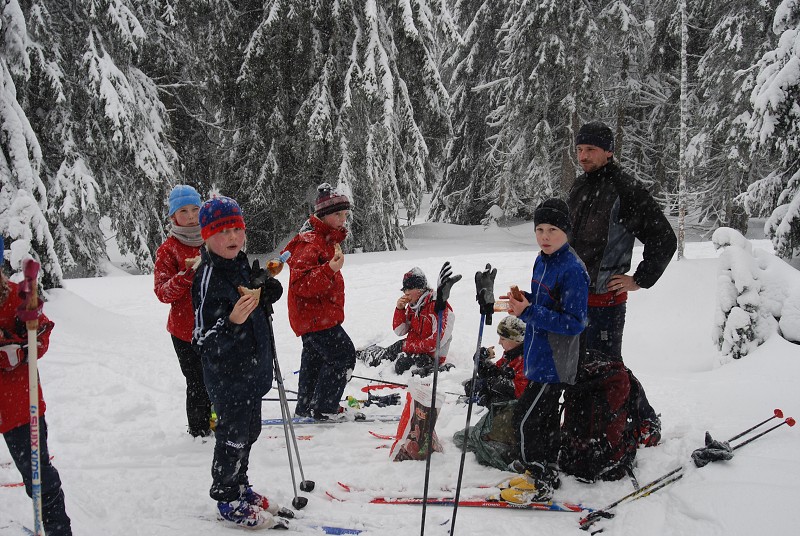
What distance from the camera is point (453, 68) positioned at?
22.5 meters

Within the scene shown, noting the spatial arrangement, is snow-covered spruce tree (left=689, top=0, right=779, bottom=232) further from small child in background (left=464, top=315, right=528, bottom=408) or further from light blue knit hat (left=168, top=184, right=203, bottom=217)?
light blue knit hat (left=168, top=184, right=203, bottom=217)

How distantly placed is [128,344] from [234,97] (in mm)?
10255

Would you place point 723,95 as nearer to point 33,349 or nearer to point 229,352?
point 229,352

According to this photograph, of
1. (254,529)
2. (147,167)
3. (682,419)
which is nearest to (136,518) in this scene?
(254,529)

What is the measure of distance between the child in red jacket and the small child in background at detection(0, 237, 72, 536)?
2.00m

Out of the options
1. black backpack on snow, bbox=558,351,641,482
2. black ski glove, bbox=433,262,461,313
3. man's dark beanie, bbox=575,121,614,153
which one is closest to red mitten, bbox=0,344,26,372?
black ski glove, bbox=433,262,461,313

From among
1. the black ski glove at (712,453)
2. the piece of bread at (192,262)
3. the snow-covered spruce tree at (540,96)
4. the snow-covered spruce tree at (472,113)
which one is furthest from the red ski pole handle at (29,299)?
the snow-covered spruce tree at (472,113)

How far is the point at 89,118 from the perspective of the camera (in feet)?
38.9

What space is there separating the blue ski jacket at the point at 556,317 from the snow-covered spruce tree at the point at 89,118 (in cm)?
1065

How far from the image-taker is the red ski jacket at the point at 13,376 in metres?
2.53

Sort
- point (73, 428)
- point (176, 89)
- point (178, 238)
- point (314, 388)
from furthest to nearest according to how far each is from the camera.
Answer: point (176, 89)
point (314, 388)
point (73, 428)
point (178, 238)

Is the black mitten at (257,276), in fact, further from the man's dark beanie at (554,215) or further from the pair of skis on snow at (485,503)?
the man's dark beanie at (554,215)

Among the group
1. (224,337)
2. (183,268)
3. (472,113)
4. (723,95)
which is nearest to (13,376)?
(224,337)

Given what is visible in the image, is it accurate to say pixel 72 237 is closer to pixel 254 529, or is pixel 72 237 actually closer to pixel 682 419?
pixel 254 529
